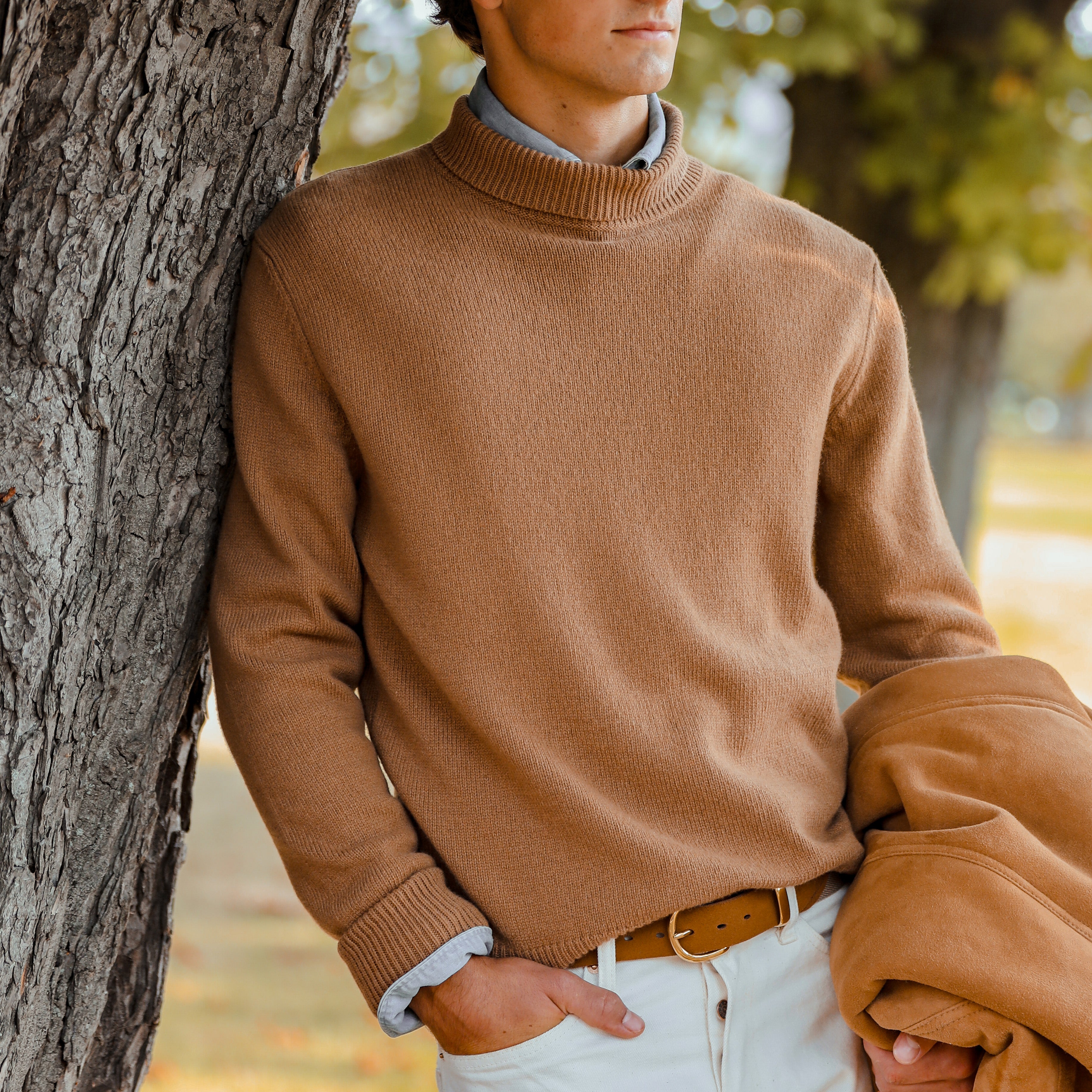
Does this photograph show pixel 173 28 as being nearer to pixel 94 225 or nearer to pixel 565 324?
pixel 94 225

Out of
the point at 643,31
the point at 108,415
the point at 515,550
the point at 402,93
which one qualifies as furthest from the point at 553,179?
the point at 402,93

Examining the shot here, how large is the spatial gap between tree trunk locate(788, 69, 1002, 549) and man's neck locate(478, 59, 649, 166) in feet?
9.20

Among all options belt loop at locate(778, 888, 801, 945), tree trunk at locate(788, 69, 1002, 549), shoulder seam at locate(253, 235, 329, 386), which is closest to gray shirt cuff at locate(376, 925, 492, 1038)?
belt loop at locate(778, 888, 801, 945)

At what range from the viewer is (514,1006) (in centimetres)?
158

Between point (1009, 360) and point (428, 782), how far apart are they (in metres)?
46.2

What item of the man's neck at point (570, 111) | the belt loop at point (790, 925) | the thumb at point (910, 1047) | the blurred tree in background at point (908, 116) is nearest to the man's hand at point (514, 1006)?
the belt loop at point (790, 925)

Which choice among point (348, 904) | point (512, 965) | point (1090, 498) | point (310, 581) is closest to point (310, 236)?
point (310, 581)

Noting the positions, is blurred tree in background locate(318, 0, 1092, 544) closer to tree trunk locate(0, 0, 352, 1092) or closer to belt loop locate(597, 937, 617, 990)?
tree trunk locate(0, 0, 352, 1092)

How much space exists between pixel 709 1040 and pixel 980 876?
1.38 ft

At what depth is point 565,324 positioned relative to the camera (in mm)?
1678

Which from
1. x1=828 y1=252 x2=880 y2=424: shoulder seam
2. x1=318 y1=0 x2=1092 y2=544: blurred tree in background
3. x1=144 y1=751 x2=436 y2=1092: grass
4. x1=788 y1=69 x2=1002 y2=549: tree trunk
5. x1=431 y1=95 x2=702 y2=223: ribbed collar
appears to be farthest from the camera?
x1=788 y1=69 x2=1002 y2=549: tree trunk

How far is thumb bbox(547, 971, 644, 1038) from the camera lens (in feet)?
5.22

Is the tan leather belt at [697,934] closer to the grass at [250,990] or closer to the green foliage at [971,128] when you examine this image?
the grass at [250,990]

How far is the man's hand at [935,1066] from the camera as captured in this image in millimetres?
1620
